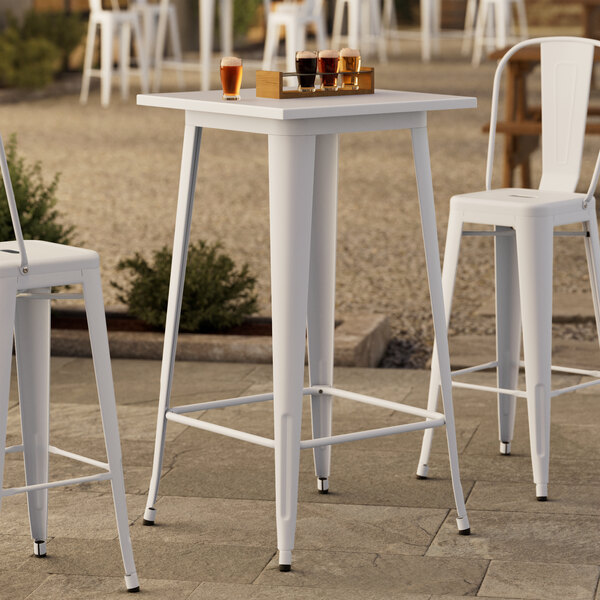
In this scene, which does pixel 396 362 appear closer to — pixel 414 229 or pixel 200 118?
pixel 200 118

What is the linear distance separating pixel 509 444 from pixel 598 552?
67 centimetres

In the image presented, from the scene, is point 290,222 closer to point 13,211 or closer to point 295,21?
point 13,211

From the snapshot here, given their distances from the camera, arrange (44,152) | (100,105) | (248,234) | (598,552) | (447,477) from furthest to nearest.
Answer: (100,105)
(44,152)
(248,234)
(447,477)
(598,552)

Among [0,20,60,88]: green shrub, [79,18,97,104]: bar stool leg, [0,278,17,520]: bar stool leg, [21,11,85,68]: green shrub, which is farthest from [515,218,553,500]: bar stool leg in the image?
[21,11,85,68]: green shrub

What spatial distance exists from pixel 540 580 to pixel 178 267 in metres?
0.97

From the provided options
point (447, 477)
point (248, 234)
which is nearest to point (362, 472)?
point (447, 477)

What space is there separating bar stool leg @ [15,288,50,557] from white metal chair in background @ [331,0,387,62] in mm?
11138

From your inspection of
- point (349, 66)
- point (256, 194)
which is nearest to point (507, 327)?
point (349, 66)

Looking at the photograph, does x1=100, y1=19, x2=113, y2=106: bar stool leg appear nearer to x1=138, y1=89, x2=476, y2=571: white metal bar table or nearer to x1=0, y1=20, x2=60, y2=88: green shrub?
x1=0, y1=20, x2=60, y2=88: green shrub

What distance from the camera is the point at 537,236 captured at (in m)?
2.88

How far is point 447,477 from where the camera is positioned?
10.0 ft

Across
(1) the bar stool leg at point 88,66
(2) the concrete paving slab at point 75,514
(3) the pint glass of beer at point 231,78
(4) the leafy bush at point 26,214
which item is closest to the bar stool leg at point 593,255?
(3) the pint glass of beer at point 231,78

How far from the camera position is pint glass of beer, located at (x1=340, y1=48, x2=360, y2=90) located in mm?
2766

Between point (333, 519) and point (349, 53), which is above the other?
point (349, 53)
